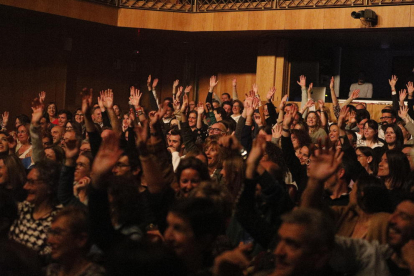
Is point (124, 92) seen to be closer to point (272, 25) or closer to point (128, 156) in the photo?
point (272, 25)

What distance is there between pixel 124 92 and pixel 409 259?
8.88 metres

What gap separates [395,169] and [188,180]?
154 cm

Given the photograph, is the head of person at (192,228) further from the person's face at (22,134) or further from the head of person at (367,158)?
the person's face at (22,134)

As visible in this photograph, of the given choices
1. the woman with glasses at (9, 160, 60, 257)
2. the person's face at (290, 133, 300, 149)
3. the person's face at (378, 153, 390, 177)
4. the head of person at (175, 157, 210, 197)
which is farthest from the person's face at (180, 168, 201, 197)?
the person's face at (290, 133, 300, 149)

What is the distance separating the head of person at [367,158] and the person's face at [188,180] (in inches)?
78.7

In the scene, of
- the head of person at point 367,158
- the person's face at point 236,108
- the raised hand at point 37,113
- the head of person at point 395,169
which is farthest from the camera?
the person's face at point 236,108

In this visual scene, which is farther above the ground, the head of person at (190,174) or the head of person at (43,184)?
the head of person at (190,174)

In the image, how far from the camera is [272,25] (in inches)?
330

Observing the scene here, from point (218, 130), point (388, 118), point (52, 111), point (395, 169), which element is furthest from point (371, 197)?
point (52, 111)

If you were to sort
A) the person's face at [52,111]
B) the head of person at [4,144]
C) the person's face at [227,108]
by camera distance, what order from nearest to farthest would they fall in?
the head of person at [4,144]
the person's face at [227,108]
the person's face at [52,111]

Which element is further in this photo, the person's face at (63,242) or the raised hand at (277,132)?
the raised hand at (277,132)

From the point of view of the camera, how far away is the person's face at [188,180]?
263cm

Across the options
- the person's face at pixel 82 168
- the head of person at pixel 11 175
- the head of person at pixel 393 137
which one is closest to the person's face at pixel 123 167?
the person's face at pixel 82 168

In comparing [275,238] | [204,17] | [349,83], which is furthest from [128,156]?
[349,83]
